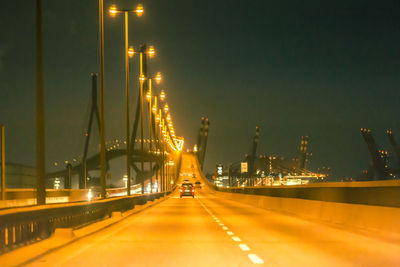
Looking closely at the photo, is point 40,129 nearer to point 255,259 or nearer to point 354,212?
point 255,259

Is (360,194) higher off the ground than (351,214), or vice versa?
(360,194)

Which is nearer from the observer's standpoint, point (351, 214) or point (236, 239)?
point (236, 239)

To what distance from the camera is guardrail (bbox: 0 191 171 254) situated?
12312 mm

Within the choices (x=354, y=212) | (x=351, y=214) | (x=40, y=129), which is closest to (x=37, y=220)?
(x=40, y=129)

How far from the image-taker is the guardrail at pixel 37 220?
12312 mm

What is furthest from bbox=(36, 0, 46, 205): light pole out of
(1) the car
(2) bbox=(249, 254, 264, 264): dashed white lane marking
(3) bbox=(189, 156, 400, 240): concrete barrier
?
(1) the car

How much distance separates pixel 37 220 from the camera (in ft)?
46.1

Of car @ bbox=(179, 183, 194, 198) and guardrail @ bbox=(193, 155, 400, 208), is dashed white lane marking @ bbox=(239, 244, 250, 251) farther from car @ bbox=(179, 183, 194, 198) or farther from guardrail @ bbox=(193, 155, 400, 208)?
car @ bbox=(179, 183, 194, 198)

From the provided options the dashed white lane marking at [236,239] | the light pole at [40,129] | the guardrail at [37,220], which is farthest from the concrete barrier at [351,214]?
the light pole at [40,129]

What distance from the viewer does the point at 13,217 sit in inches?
485

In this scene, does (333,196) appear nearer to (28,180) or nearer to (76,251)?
(76,251)

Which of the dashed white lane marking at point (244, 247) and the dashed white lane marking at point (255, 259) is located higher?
the dashed white lane marking at point (255, 259)

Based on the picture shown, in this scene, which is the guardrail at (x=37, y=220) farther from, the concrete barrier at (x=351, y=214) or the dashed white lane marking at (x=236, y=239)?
the concrete barrier at (x=351, y=214)

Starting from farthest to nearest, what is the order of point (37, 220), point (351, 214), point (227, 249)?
point (351, 214), point (37, 220), point (227, 249)
